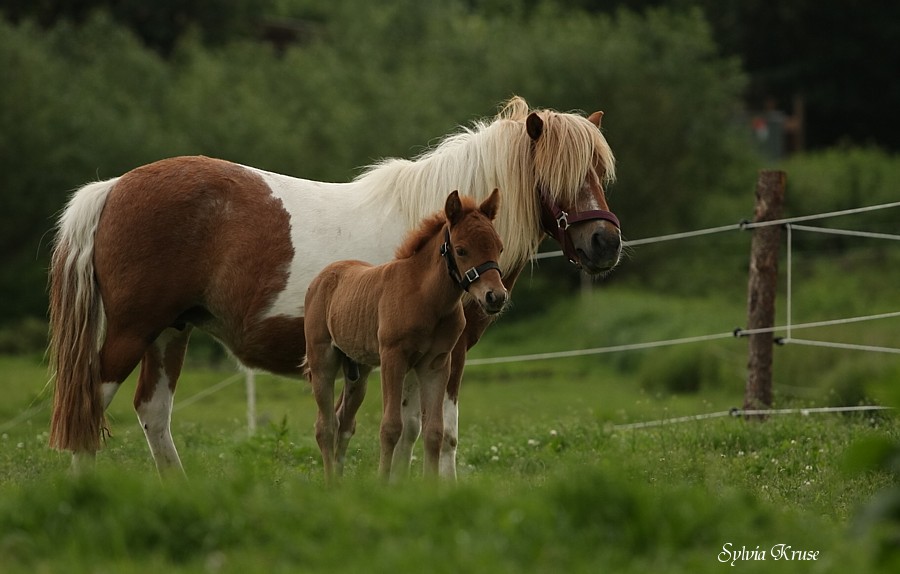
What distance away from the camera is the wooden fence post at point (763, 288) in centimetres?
1012

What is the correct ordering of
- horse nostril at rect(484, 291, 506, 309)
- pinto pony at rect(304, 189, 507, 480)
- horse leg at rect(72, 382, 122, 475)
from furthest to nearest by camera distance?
horse leg at rect(72, 382, 122, 475), pinto pony at rect(304, 189, 507, 480), horse nostril at rect(484, 291, 506, 309)

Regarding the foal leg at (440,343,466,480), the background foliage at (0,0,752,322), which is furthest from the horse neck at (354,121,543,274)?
the background foliage at (0,0,752,322)

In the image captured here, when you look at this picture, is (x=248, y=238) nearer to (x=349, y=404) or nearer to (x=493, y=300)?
(x=349, y=404)

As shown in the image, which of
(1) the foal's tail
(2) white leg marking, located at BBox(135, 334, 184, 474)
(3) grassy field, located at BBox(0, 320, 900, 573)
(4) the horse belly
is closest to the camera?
(3) grassy field, located at BBox(0, 320, 900, 573)

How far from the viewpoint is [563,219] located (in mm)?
7324

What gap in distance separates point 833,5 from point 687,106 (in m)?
12.2

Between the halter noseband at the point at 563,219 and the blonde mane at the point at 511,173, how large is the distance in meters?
0.05

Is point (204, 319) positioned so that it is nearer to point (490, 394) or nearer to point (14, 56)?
point (490, 394)

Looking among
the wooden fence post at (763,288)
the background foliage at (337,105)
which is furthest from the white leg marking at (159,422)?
the background foliage at (337,105)

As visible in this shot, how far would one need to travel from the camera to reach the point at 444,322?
6.49 metres

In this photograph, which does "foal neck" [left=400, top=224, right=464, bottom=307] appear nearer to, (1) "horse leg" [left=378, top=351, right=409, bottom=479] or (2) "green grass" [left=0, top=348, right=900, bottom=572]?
(1) "horse leg" [left=378, top=351, right=409, bottom=479]

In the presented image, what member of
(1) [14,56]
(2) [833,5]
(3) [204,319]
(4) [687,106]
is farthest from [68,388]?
(2) [833,5]

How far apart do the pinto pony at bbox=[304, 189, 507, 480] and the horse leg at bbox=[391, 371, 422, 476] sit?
3 centimetres

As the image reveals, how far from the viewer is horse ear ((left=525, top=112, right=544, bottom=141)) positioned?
7.39 meters
